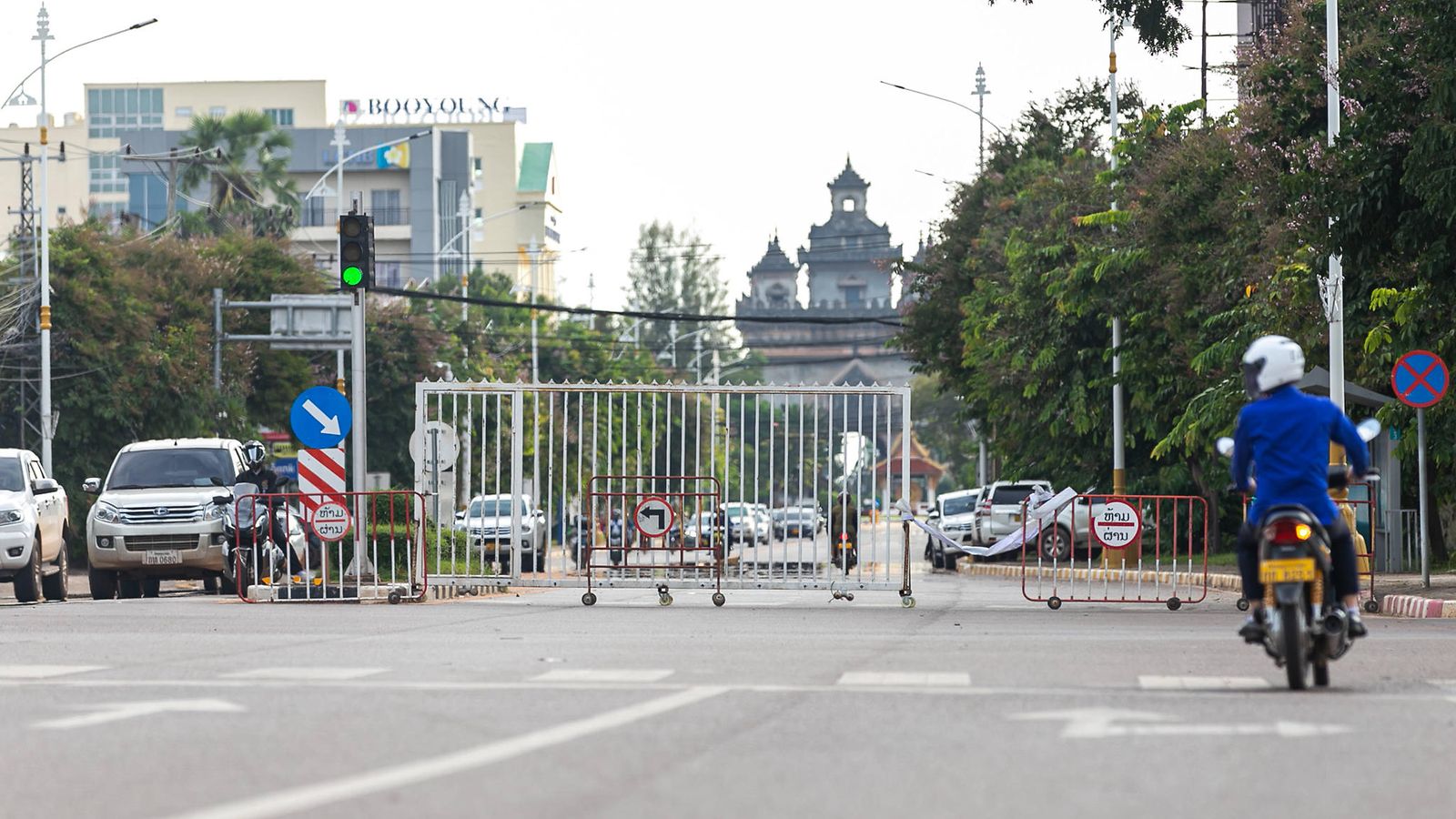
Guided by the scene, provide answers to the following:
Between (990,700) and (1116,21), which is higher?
(1116,21)

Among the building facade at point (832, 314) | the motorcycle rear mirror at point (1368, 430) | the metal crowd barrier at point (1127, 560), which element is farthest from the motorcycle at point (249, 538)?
the building facade at point (832, 314)

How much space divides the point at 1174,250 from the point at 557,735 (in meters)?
30.5

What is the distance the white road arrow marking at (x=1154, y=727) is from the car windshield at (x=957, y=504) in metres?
40.8

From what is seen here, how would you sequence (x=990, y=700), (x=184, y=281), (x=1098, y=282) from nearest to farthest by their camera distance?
(x=990, y=700) → (x=1098, y=282) → (x=184, y=281)

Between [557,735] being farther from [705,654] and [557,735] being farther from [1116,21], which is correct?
[1116,21]

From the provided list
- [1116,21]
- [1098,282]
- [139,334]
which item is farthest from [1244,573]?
[139,334]

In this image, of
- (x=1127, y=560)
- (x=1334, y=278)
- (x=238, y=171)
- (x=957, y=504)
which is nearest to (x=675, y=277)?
(x=238, y=171)

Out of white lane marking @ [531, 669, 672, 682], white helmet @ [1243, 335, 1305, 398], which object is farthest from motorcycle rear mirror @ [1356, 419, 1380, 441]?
white lane marking @ [531, 669, 672, 682]

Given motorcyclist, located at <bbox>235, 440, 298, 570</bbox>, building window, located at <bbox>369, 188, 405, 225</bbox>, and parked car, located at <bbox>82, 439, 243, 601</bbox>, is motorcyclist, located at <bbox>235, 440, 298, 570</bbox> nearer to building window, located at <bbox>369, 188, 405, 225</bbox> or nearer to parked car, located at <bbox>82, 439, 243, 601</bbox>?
parked car, located at <bbox>82, 439, 243, 601</bbox>

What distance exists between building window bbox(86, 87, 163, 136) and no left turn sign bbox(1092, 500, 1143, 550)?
12236 cm

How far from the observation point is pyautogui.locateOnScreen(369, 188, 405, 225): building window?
407 feet

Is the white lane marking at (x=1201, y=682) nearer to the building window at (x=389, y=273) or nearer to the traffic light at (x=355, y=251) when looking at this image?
the traffic light at (x=355, y=251)

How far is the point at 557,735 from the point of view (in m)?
9.01

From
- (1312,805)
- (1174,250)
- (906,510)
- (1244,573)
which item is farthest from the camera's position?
(1174,250)
